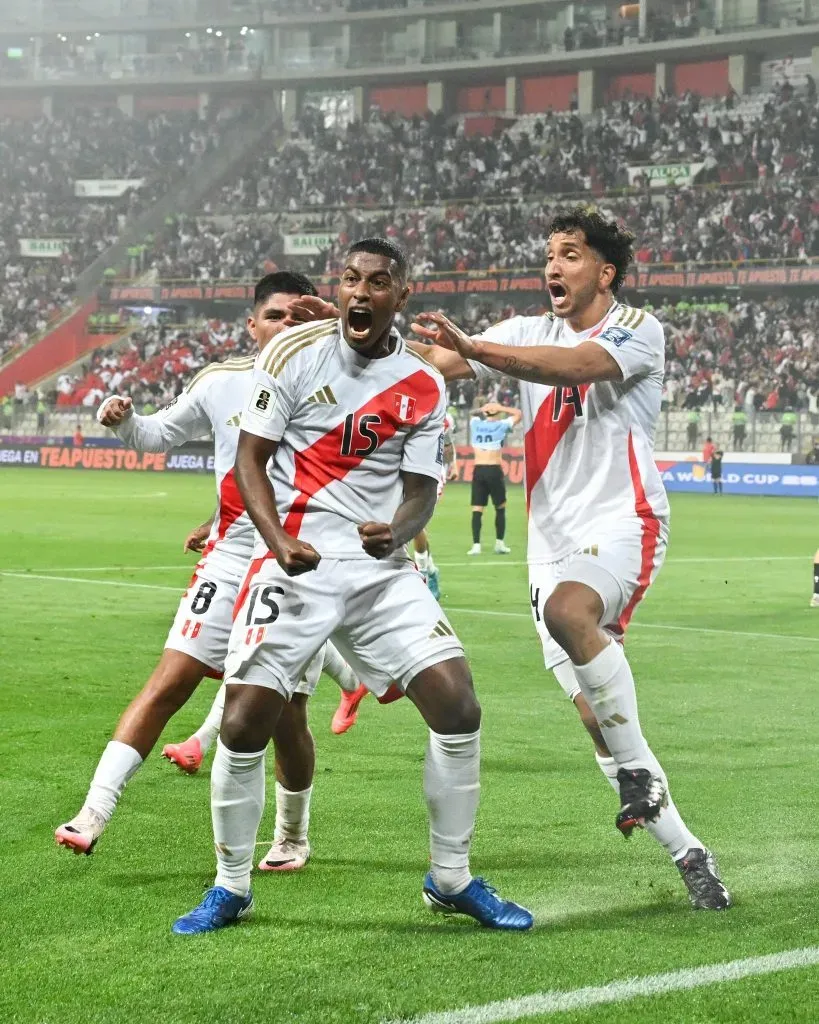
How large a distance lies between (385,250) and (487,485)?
15.8 m

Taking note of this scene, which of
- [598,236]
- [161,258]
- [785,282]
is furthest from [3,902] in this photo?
[161,258]

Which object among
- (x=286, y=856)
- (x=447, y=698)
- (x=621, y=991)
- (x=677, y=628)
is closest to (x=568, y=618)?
(x=447, y=698)

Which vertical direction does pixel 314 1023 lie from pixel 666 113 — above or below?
below

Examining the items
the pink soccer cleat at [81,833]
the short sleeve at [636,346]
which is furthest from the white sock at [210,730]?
the short sleeve at [636,346]

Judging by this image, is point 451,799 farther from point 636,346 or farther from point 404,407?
point 636,346

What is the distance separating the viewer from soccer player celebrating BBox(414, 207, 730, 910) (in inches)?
210

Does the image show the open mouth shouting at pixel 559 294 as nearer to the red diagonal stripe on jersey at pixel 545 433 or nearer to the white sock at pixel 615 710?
the red diagonal stripe on jersey at pixel 545 433

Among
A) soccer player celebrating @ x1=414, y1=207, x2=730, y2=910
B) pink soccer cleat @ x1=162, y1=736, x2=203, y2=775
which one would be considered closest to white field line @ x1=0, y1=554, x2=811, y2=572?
pink soccer cleat @ x1=162, y1=736, x2=203, y2=775

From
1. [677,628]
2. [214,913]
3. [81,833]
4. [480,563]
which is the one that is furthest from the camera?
[480,563]

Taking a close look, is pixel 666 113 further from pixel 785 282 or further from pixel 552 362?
pixel 552 362

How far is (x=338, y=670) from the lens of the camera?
757 cm

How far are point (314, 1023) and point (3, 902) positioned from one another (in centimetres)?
161

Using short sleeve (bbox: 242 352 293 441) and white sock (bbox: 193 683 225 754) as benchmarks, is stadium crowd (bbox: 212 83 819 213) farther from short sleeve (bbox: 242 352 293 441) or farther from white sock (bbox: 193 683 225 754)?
short sleeve (bbox: 242 352 293 441)

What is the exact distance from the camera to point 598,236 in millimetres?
5922
